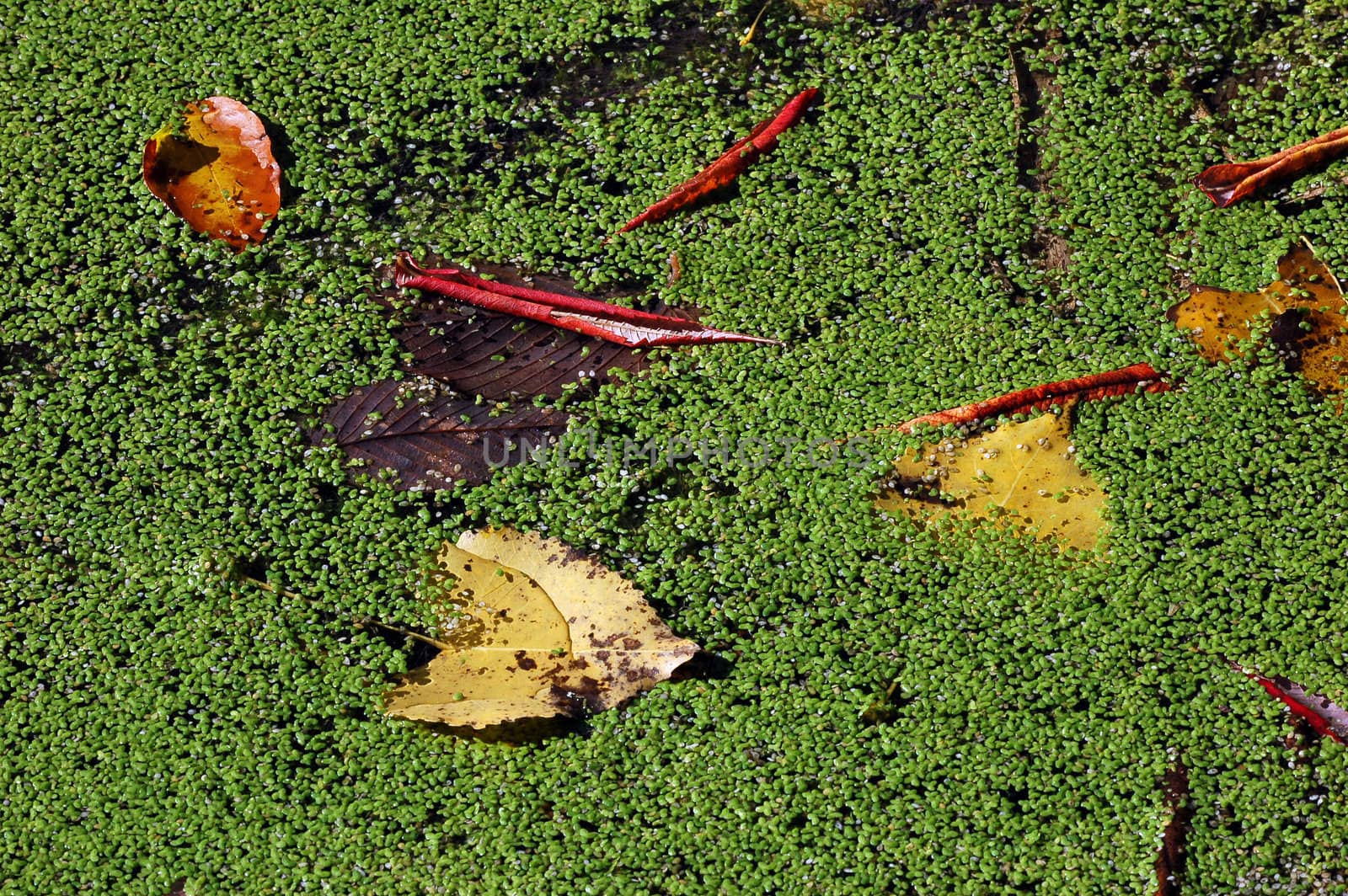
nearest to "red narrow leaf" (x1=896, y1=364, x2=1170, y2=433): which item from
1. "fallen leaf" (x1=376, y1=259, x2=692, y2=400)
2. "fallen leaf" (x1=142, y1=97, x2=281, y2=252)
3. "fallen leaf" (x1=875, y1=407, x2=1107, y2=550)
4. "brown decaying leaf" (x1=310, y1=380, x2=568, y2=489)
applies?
"fallen leaf" (x1=875, y1=407, x2=1107, y2=550)

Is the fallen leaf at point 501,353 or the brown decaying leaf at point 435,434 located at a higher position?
the fallen leaf at point 501,353

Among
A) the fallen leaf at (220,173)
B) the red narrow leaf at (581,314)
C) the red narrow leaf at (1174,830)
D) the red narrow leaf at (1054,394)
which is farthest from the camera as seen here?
the fallen leaf at (220,173)

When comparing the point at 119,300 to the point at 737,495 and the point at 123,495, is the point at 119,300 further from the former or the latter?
the point at 737,495

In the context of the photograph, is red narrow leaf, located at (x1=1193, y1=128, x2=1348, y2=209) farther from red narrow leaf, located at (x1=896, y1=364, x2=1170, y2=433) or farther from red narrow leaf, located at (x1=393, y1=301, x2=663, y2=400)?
red narrow leaf, located at (x1=393, y1=301, x2=663, y2=400)

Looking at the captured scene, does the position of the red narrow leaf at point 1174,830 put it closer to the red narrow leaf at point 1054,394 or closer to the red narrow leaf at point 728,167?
the red narrow leaf at point 1054,394

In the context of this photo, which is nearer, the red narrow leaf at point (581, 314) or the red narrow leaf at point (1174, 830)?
the red narrow leaf at point (1174, 830)

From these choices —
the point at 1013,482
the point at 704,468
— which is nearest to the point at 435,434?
the point at 704,468

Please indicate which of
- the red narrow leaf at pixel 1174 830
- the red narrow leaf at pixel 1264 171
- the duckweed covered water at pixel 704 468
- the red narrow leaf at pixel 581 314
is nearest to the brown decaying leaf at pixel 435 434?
the duckweed covered water at pixel 704 468
